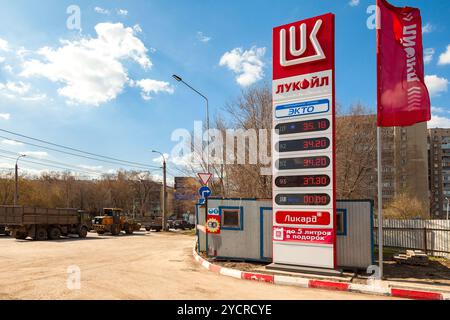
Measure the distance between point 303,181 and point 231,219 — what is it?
12.1 ft

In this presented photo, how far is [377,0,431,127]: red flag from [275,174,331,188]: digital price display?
90.4 inches

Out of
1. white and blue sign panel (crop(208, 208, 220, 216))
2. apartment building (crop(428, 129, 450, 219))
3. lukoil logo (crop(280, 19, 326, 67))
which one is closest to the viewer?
lukoil logo (crop(280, 19, 326, 67))

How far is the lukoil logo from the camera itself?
33.7 ft

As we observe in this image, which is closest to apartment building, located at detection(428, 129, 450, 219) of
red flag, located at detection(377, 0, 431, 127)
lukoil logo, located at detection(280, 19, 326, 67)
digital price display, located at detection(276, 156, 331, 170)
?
red flag, located at detection(377, 0, 431, 127)

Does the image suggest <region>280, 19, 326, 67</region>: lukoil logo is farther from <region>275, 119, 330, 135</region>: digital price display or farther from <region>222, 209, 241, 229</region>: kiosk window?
<region>222, 209, 241, 229</region>: kiosk window

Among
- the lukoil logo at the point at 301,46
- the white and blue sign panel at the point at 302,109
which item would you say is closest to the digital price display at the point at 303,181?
the white and blue sign panel at the point at 302,109

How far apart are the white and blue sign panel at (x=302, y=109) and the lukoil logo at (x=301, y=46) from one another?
1.32m

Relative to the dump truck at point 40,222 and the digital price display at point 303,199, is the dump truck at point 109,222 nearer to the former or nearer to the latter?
the dump truck at point 40,222

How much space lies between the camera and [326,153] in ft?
33.2

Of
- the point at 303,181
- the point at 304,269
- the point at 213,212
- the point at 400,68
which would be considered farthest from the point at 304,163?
the point at 213,212

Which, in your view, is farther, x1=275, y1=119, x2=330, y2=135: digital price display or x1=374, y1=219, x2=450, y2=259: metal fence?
x1=374, y1=219, x2=450, y2=259: metal fence

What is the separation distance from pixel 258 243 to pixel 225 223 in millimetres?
1522

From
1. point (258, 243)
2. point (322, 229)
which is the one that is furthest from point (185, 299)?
point (258, 243)
